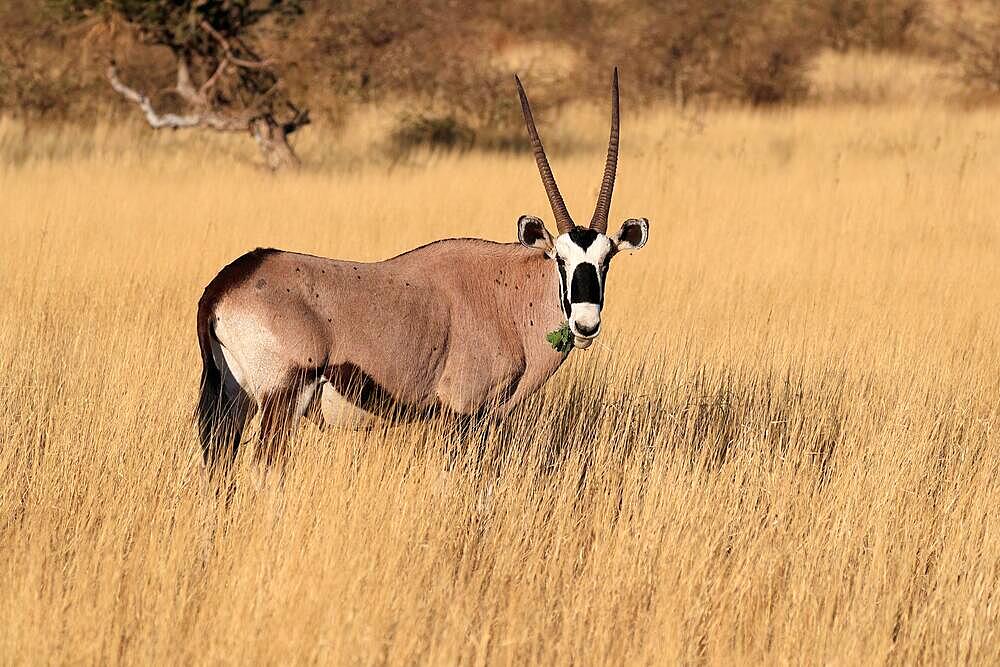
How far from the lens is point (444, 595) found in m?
3.79

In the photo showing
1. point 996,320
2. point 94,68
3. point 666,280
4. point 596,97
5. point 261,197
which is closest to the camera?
point 996,320

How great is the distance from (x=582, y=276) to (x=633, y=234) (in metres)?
0.53

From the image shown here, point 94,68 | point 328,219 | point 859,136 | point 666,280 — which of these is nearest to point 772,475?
point 666,280

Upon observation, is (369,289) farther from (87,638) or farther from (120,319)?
(120,319)

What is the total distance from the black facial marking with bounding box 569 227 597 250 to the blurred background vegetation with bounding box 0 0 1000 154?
11.0m

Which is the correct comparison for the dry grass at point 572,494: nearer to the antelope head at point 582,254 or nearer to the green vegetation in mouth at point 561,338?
the green vegetation in mouth at point 561,338

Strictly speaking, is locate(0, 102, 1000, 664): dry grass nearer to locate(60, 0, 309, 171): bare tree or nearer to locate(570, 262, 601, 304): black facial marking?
locate(570, 262, 601, 304): black facial marking

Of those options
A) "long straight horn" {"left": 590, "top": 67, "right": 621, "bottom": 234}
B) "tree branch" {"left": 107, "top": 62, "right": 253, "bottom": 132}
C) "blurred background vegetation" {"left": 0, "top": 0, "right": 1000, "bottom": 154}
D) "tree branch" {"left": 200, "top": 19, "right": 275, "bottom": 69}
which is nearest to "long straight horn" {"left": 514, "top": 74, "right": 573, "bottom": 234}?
"long straight horn" {"left": 590, "top": 67, "right": 621, "bottom": 234}

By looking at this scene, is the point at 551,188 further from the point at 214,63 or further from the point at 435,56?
the point at 435,56

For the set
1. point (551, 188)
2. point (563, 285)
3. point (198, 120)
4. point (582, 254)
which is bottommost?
point (198, 120)

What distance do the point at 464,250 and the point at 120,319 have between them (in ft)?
9.27

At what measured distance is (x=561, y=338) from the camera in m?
4.96

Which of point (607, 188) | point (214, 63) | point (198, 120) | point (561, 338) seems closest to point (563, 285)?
point (561, 338)

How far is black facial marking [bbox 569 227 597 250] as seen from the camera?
4605mm
